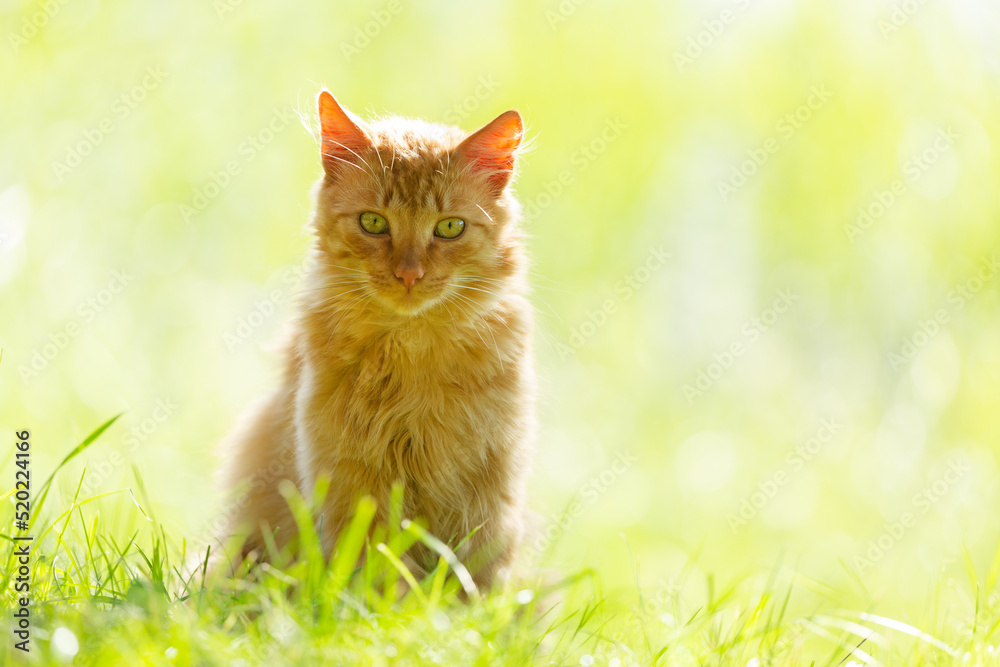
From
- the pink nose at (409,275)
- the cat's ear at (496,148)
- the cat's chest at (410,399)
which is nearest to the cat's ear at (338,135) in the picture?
the cat's ear at (496,148)

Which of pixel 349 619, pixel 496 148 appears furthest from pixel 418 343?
pixel 349 619

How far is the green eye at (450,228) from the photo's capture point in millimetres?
2242

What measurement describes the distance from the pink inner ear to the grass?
0.99 meters

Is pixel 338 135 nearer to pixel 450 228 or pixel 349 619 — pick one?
pixel 450 228

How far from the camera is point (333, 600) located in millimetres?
1633

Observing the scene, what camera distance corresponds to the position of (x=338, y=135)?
89.4 inches

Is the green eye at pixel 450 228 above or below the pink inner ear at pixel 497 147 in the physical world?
below

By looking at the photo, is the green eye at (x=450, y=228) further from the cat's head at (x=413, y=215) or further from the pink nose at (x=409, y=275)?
the pink nose at (x=409, y=275)

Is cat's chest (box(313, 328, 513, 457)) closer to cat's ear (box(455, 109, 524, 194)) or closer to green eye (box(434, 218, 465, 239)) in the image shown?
green eye (box(434, 218, 465, 239))

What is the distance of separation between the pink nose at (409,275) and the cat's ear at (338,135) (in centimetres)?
39

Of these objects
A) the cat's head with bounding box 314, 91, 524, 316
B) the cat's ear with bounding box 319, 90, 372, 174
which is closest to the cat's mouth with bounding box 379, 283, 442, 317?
the cat's head with bounding box 314, 91, 524, 316

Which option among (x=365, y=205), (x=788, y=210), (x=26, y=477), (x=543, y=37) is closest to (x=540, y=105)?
(x=543, y=37)

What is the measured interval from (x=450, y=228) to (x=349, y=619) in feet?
3.44

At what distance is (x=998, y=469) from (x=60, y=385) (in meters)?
4.65
